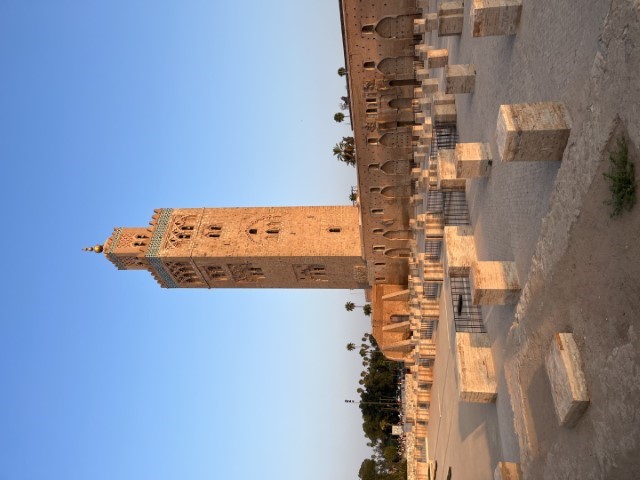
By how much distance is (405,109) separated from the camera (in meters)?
12.6

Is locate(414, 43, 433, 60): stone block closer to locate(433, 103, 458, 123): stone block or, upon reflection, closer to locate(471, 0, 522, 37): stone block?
locate(433, 103, 458, 123): stone block

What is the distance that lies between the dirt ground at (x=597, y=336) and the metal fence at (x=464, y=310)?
2456 millimetres

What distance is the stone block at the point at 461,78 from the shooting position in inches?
246

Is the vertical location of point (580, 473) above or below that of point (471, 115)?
below

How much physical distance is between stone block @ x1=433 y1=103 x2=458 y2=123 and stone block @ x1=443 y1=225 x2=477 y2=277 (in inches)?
84.0

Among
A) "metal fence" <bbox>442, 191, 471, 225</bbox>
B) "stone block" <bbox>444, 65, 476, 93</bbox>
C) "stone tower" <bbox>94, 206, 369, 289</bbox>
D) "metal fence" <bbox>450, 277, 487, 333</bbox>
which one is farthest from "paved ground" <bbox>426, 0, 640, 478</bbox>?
"stone tower" <bbox>94, 206, 369, 289</bbox>

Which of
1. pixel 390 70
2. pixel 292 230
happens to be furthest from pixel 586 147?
pixel 292 230

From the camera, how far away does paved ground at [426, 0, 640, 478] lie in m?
2.59

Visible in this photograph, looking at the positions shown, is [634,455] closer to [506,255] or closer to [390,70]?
[506,255]

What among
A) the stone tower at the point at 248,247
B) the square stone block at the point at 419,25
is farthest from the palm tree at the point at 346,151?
the square stone block at the point at 419,25

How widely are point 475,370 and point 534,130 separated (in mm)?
3136

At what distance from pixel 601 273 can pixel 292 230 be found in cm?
1192

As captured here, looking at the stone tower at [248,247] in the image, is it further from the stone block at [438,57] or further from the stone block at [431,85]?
the stone block at [438,57]

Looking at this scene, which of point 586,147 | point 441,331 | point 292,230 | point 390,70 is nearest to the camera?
point 586,147
